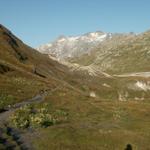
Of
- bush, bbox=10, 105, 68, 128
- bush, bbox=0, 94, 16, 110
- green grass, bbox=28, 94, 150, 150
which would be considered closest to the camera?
green grass, bbox=28, 94, 150, 150

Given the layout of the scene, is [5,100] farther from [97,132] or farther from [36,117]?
[97,132]

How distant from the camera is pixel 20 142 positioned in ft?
137

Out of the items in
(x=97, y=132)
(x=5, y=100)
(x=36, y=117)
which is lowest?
(x=97, y=132)

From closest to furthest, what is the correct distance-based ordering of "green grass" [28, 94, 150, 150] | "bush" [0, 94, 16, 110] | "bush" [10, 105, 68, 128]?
"green grass" [28, 94, 150, 150] < "bush" [10, 105, 68, 128] < "bush" [0, 94, 16, 110]

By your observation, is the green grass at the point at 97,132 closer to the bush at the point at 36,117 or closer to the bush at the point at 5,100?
the bush at the point at 36,117

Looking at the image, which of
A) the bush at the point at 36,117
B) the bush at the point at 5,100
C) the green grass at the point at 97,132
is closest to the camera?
the green grass at the point at 97,132

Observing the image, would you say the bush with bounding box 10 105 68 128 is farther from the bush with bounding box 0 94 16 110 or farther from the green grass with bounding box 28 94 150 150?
the bush with bounding box 0 94 16 110

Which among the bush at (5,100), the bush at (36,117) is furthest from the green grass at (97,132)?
the bush at (5,100)

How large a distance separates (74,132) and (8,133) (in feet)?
31.3

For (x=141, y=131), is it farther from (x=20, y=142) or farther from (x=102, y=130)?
(x=20, y=142)

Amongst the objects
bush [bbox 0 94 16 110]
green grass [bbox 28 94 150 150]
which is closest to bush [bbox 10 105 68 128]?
green grass [bbox 28 94 150 150]

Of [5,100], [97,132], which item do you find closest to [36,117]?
[97,132]

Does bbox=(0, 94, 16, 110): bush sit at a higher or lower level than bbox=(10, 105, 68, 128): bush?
higher

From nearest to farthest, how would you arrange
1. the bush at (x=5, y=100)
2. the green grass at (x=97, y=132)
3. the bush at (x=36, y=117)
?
the green grass at (x=97, y=132), the bush at (x=36, y=117), the bush at (x=5, y=100)
